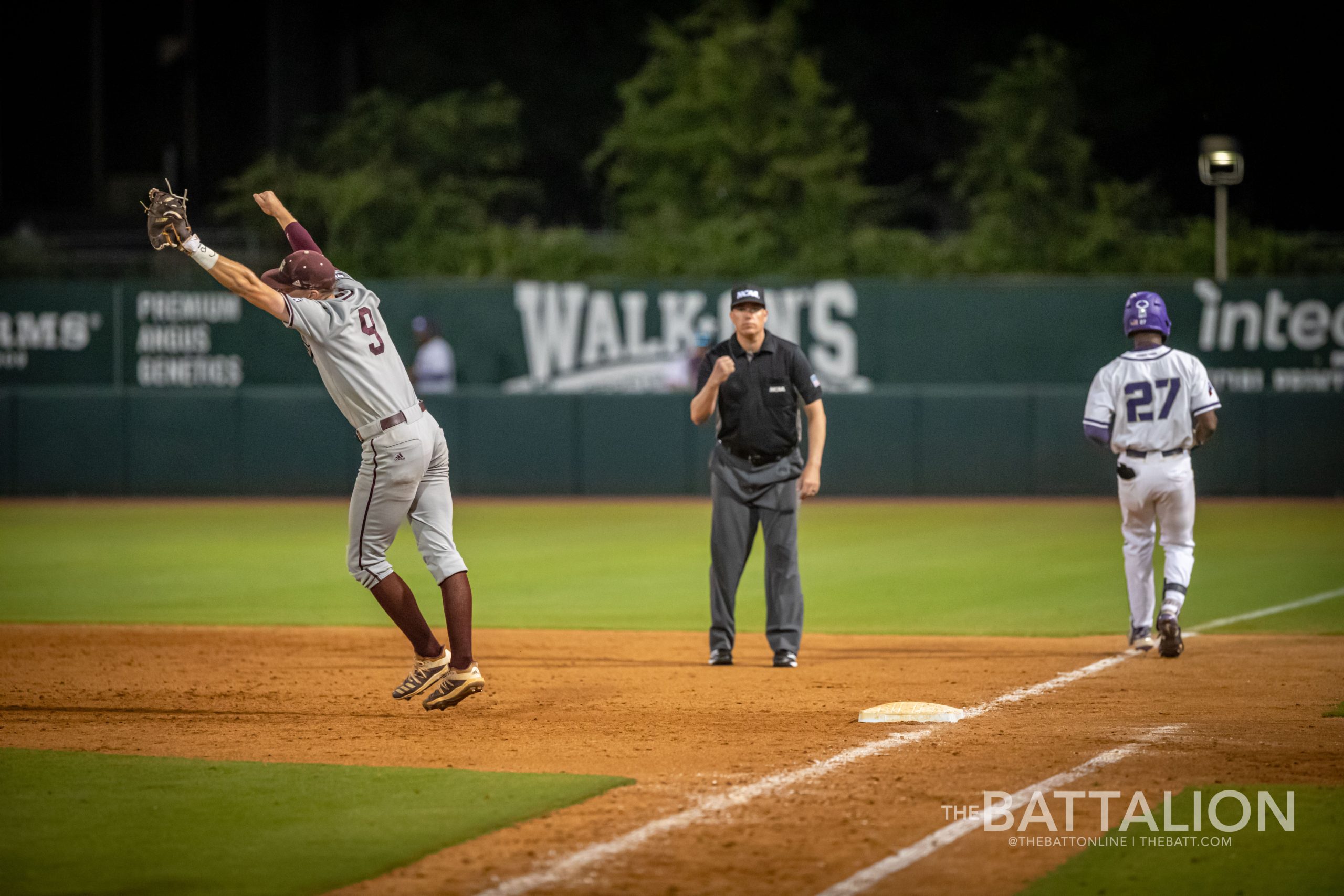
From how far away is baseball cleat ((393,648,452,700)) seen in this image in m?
7.59

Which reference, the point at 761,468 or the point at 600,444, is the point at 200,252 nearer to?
the point at 761,468

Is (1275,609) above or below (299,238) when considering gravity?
below

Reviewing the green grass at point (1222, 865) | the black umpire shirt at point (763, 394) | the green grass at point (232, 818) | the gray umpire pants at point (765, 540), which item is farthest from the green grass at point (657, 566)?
the green grass at point (1222, 865)

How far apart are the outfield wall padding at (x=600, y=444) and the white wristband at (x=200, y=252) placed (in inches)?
560

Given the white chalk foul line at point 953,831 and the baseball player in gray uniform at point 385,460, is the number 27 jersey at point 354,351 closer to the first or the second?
the baseball player in gray uniform at point 385,460

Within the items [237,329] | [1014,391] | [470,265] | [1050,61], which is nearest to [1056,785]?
[1014,391]

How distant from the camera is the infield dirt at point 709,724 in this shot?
502 cm

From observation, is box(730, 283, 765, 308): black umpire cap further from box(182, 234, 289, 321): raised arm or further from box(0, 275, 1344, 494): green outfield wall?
box(0, 275, 1344, 494): green outfield wall

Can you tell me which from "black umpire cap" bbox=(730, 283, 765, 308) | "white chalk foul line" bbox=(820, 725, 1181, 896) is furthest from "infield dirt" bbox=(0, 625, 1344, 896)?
"black umpire cap" bbox=(730, 283, 765, 308)

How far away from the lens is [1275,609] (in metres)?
11.3

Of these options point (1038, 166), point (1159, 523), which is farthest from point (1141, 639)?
point (1038, 166)

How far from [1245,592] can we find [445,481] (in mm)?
6795

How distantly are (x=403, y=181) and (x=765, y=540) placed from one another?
27.8 meters

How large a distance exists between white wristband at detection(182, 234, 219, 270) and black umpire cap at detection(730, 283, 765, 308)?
289 cm
